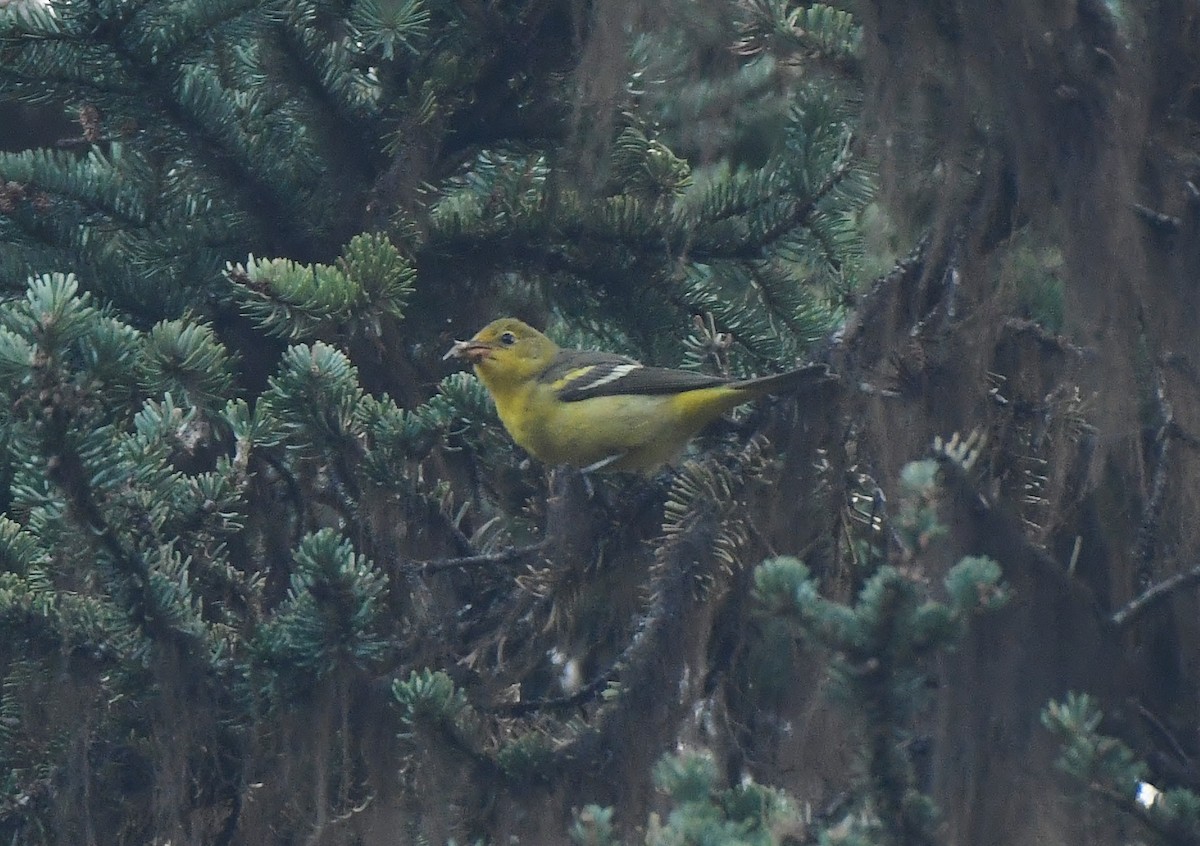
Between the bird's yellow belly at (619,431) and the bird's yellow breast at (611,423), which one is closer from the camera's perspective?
the bird's yellow breast at (611,423)

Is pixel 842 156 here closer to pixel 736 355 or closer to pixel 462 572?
pixel 736 355

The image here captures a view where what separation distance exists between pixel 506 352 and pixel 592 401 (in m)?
0.46

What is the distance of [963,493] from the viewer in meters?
2.14

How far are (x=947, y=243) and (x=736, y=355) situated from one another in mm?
1331

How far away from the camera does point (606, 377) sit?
16.0 ft

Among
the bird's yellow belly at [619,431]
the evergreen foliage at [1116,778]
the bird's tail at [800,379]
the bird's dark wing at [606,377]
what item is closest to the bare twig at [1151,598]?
the evergreen foliage at [1116,778]

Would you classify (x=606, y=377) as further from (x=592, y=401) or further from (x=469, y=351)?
(x=469, y=351)

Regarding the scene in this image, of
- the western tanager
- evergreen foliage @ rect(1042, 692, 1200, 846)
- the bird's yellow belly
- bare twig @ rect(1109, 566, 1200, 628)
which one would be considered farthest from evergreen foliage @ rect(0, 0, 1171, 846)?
bare twig @ rect(1109, 566, 1200, 628)

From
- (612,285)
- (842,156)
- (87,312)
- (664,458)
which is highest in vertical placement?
(87,312)

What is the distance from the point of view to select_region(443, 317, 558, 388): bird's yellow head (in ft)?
13.9

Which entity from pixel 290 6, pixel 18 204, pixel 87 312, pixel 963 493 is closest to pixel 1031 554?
pixel 963 493

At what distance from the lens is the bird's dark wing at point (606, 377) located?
4359 millimetres

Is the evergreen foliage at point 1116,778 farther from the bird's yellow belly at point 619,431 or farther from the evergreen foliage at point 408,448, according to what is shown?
the bird's yellow belly at point 619,431

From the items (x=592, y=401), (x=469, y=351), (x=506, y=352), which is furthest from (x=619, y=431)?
(x=469, y=351)
